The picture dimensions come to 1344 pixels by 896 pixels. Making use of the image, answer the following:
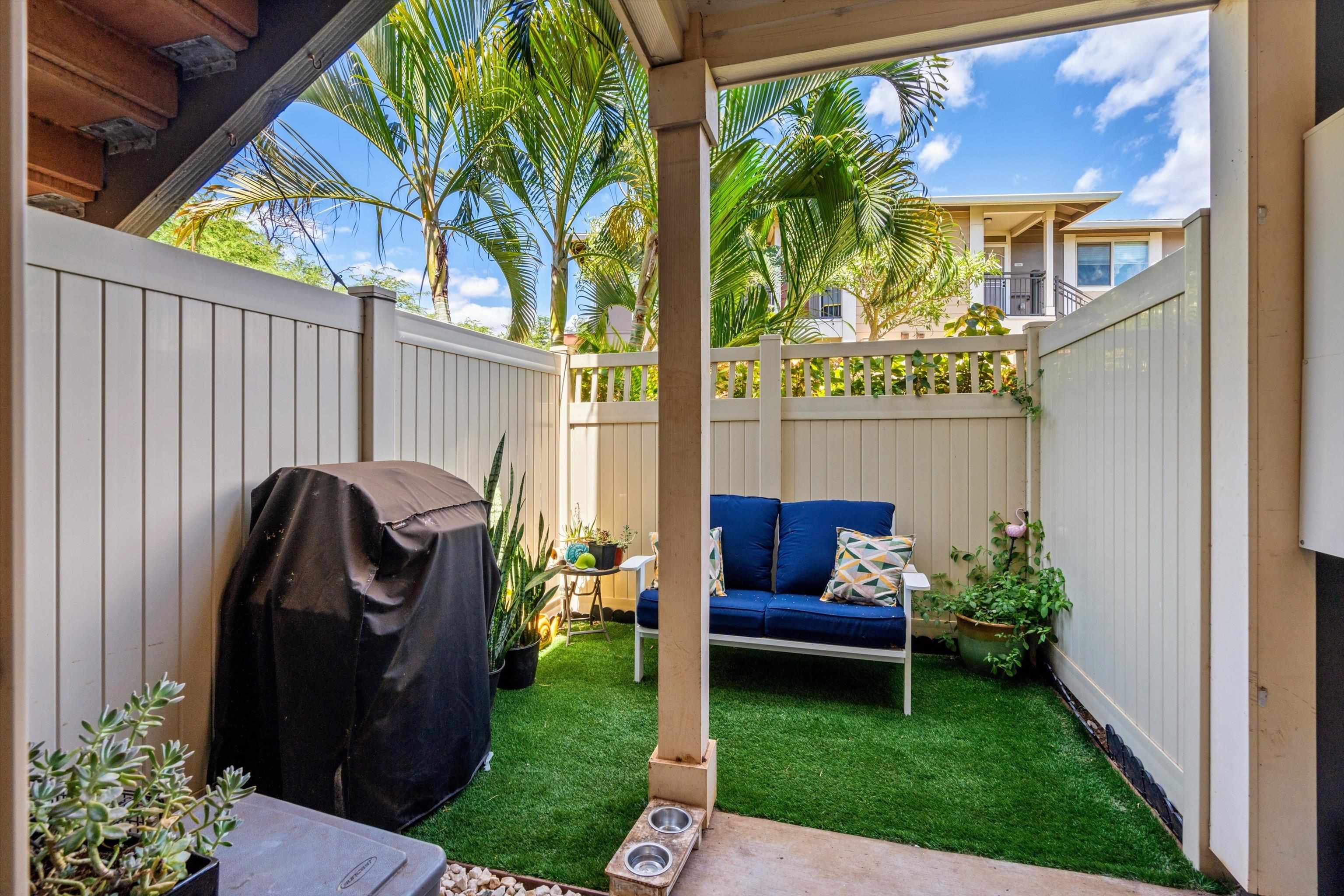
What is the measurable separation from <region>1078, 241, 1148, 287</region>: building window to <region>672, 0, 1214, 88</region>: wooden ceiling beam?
36.2 ft

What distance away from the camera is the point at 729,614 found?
120 inches

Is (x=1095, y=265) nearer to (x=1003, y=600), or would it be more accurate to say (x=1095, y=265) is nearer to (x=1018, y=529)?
(x=1018, y=529)

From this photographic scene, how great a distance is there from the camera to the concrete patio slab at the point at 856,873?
1692mm

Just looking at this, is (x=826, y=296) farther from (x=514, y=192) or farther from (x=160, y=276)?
(x=160, y=276)

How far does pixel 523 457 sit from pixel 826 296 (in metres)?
7.81

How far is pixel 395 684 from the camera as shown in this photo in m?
1.86

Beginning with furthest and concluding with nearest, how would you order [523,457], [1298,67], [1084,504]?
[523,457], [1084,504], [1298,67]

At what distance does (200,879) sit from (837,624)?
8.28 feet

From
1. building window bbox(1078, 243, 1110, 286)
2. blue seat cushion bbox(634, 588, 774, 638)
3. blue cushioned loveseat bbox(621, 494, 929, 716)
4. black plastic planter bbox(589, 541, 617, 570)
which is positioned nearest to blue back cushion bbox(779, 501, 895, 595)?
blue cushioned loveseat bbox(621, 494, 929, 716)

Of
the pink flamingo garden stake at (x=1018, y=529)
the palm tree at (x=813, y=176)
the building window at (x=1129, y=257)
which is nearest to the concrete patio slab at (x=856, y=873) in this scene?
the pink flamingo garden stake at (x=1018, y=529)

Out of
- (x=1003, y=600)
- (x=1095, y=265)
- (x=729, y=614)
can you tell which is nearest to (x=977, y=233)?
(x=1095, y=265)

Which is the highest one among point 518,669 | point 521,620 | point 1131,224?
point 1131,224

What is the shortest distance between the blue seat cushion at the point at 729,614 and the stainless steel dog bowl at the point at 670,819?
1108mm

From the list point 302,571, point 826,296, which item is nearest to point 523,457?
point 302,571
